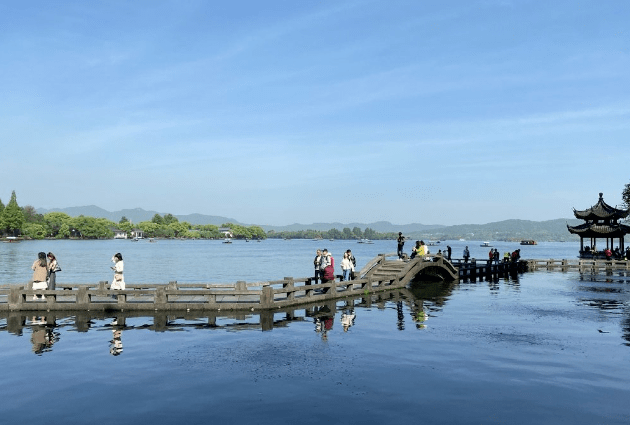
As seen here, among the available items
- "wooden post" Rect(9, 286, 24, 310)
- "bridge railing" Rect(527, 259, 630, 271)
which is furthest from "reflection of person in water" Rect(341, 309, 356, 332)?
"bridge railing" Rect(527, 259, 630, 271)

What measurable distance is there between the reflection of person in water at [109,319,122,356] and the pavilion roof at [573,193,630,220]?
62.6 meters

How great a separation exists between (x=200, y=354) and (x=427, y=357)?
6997 millimetres

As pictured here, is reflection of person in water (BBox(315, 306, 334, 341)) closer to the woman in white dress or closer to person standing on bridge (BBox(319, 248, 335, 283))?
person standing on bridge (BBox(319, 248, 335, 283))

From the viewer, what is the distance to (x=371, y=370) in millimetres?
13586

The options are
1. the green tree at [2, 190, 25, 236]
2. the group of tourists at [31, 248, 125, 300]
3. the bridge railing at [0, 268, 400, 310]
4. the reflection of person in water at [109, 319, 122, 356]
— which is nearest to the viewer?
the reflection of person in water at [109, 319, 122, 356]

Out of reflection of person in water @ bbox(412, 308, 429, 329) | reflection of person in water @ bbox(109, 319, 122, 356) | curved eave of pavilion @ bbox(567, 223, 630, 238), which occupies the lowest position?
reflection of person in water @ bbox(412, 308, 429, 329)

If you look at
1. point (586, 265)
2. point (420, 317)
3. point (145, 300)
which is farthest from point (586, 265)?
point (145, 300)

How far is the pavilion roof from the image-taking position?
6319 centimetres

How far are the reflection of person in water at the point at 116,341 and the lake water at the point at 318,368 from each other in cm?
8

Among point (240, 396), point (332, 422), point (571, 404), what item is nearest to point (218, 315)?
point (240, 396)

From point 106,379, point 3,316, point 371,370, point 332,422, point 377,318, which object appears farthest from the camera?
point 377,318

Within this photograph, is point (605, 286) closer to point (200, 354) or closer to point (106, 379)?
point (200, 354)

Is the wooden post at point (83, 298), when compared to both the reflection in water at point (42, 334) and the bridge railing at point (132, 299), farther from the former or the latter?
the reflection in water at point (42, 334)

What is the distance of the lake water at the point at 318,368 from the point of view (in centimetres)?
1047
